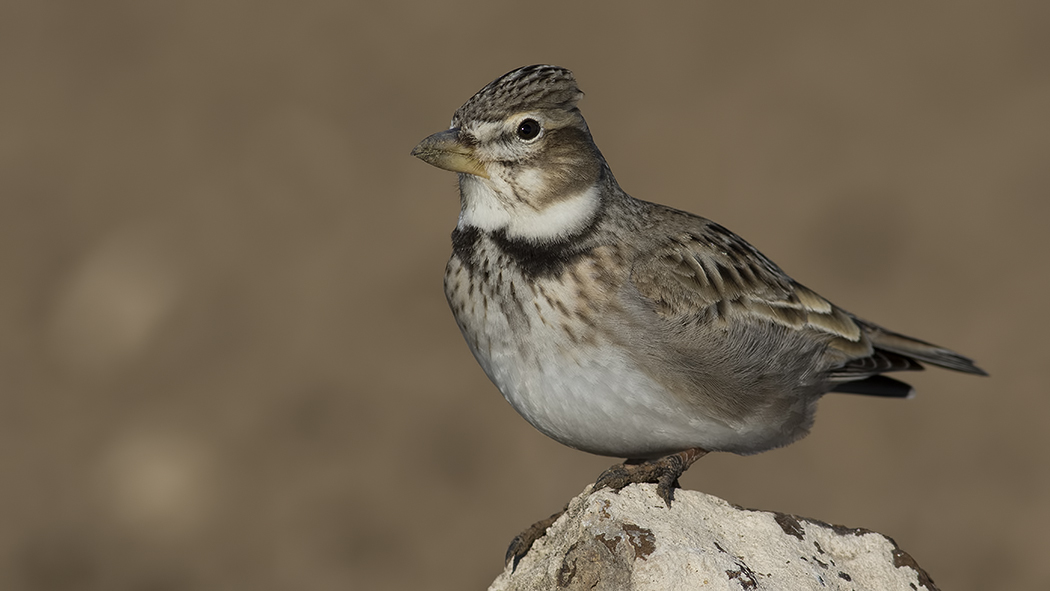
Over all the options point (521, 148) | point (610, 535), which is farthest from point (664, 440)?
point (521, 148)

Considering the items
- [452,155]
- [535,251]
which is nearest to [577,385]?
[535,251]

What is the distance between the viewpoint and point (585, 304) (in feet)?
19.1

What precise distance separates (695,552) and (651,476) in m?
0.68

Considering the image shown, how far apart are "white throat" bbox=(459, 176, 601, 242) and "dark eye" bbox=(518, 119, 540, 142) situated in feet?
1.08

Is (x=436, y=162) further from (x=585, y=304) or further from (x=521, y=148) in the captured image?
(x=585, y=304)

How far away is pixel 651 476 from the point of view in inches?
220

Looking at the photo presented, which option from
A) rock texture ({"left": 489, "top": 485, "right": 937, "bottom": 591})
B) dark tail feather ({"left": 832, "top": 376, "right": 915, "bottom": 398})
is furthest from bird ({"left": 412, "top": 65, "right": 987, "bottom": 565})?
dark tail feather ({"left": 832, "top": 376, "right": 915, "bottom": 398})

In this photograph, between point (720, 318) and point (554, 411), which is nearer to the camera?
point (554, 411)

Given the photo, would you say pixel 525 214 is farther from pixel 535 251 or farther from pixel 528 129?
pixel 528 129

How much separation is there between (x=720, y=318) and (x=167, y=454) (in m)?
9.88

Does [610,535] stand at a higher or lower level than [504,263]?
lower

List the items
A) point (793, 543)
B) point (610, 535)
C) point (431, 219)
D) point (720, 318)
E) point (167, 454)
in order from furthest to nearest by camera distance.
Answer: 1. point (431, 219)
2. point (167, 454)
3. point (720, 318)
4. point (793, 543)
5. point (610, 535)

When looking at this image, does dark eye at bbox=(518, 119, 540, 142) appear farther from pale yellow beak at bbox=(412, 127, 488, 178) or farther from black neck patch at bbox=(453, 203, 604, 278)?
black neck patch at bbox=(453, 203, 604, 278)

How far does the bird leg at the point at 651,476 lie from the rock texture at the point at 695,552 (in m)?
0.06
